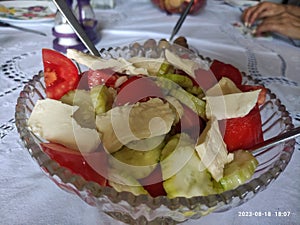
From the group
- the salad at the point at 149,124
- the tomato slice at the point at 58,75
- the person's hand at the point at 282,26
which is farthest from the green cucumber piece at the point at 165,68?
the person's hand at the point at 282,26

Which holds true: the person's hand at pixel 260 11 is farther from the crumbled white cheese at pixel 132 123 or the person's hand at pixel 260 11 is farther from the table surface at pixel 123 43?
the crumbled white cheese at pixel 132 123

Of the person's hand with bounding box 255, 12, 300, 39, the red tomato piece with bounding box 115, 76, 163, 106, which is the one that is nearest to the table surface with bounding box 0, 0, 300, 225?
the person's hand with bounding box 255, 12, 300, 39

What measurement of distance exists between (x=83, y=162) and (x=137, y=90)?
122 mm

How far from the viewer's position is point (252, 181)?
35 centimetres

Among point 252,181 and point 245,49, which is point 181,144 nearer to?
point 252,181

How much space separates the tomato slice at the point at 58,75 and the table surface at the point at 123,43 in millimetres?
102

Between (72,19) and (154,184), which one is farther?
(72,19)

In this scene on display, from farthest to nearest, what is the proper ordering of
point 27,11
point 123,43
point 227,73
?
point 27,11 < point 123,43 < point 227,73

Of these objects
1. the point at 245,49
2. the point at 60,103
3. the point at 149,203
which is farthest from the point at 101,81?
the point at 245,49

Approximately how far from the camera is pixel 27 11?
100 centimetres

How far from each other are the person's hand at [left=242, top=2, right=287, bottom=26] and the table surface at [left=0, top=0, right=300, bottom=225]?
0.04m

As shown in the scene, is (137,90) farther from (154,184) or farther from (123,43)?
(123,43)

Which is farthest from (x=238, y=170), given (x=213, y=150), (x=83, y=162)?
(x=83, y=162)

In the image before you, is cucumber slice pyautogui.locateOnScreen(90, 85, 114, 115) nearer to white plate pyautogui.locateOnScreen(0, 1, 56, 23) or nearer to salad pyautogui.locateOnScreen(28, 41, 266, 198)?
salad pyautogui.locateOnScreen(28, 41, 266, 198)
